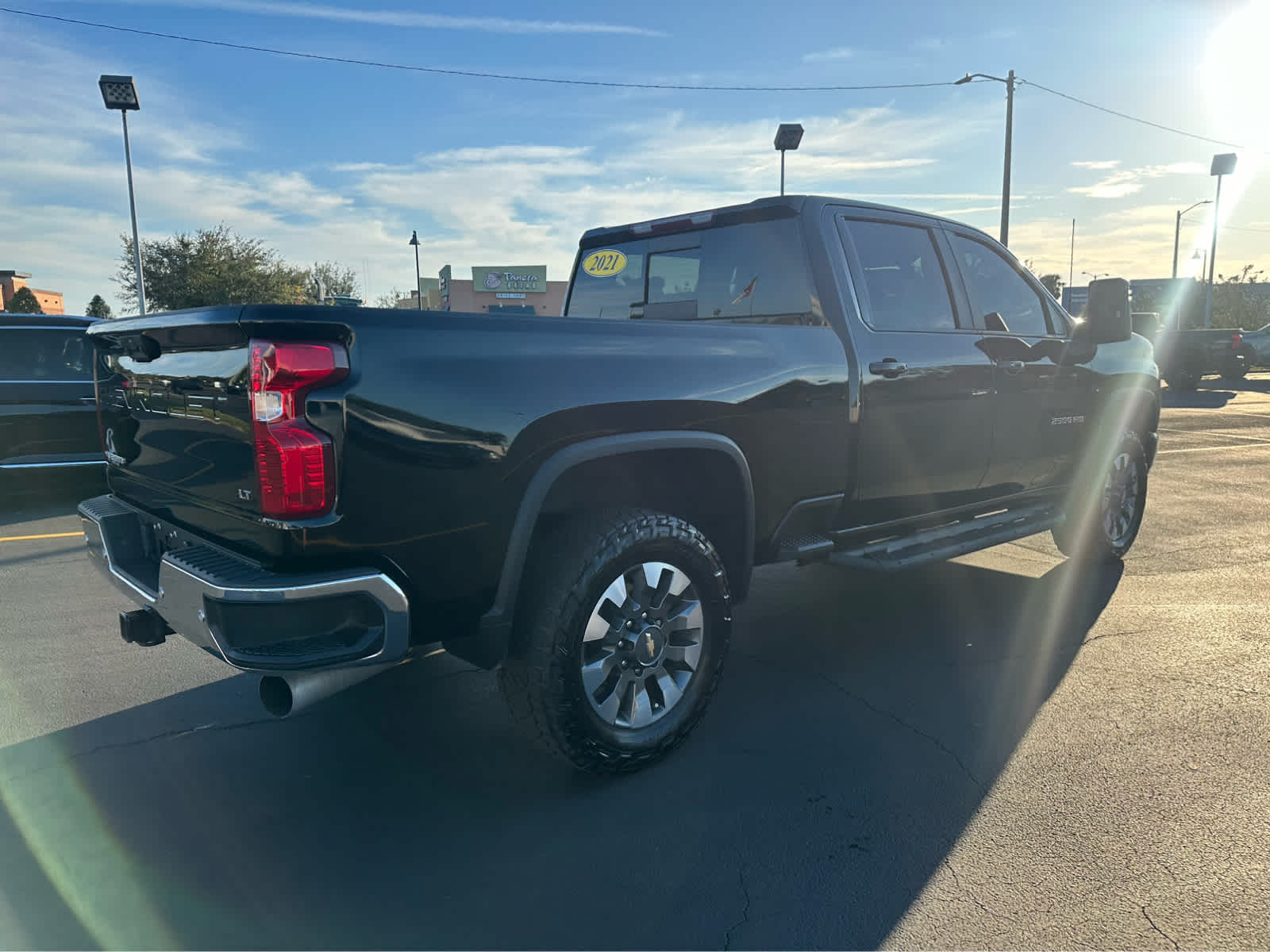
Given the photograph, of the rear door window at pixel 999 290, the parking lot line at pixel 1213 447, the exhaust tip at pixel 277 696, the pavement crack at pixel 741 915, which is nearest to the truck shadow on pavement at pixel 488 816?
the pavement crack at pixel 741 915

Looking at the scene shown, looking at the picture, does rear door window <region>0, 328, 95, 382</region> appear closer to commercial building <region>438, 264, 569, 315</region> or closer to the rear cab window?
the rear cab window

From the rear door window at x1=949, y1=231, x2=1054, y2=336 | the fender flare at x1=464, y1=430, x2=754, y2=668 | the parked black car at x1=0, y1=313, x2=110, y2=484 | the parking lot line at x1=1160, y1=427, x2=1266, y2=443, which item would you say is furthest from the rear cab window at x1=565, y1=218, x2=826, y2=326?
the parking lot line at x1=1160, y1=427, x2=1266, y2=443

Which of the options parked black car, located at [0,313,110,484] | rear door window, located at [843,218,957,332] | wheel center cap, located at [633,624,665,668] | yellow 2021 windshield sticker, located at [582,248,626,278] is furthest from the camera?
parked black car, located at [0,313,110,484]

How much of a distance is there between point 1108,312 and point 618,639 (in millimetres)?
3485

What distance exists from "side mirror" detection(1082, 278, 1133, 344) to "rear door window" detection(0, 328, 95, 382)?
24.3ft

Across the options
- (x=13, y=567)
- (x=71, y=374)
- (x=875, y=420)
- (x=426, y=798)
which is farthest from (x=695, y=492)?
(x=71, y=374)

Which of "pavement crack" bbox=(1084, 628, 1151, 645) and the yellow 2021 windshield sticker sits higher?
the yellow 2021 windshield sticker

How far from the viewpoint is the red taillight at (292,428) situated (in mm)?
2344

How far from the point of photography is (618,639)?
303 cm

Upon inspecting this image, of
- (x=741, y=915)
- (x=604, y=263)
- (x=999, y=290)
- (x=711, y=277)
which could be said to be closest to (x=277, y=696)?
(x=741, y=915)

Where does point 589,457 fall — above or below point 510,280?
below

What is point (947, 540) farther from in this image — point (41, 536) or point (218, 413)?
point (41, 536)

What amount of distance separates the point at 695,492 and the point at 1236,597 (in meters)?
3.64

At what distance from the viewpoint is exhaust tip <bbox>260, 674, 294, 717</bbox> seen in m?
2.42
